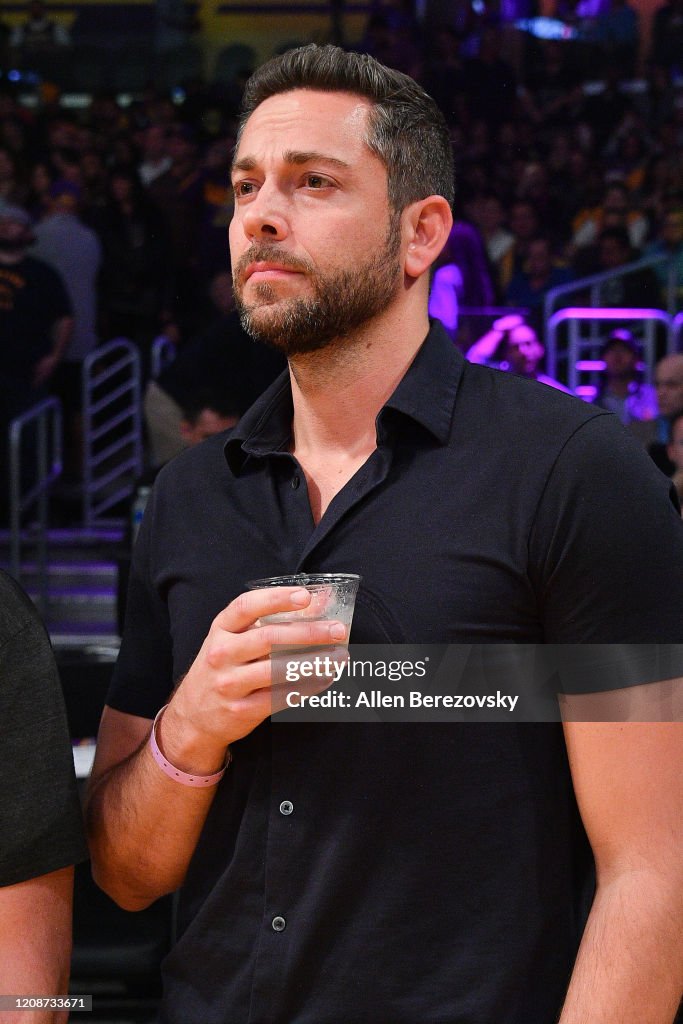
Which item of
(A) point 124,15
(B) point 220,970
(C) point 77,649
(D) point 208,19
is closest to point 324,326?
(B) point 220,970

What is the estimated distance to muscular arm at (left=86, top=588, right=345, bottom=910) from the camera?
1349mm

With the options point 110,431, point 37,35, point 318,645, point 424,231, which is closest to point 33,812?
point 318,645

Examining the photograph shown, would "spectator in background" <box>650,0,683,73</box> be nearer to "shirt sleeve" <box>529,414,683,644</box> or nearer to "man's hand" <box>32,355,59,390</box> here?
"man's hand" <box>32,355,59,390</box>

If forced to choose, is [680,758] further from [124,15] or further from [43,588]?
[124,15]

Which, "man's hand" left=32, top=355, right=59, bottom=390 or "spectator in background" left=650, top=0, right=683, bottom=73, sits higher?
"spectator in background" left=650, top=0, right=683, bottom=73

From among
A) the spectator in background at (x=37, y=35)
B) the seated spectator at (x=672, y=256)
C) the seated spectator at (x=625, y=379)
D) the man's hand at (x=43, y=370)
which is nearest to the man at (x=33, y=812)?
the seated spectator at (x=625, y=379)

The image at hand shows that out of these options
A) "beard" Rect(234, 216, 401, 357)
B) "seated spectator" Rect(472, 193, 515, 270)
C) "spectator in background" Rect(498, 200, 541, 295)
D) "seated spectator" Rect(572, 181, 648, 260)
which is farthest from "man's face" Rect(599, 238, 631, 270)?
"beard" Rect(234, 216, 401, 357)

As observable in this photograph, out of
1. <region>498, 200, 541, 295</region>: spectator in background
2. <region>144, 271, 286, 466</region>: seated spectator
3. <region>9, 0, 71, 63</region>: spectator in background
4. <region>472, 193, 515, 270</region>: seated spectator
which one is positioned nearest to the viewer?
<region>144, 271, 286, 466</region>: seated spectator

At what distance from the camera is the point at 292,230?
153 cm

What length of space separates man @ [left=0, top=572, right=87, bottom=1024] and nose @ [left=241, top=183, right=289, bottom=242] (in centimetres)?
50

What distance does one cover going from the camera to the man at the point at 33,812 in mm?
1453

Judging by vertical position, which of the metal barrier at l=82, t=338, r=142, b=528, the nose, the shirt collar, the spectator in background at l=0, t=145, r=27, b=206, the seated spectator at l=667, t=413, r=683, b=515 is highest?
the nose

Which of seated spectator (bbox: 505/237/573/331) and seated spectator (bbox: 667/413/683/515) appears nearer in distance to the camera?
seated spectator (bbox: 667/413/683/515)

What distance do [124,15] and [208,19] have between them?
1084mm
